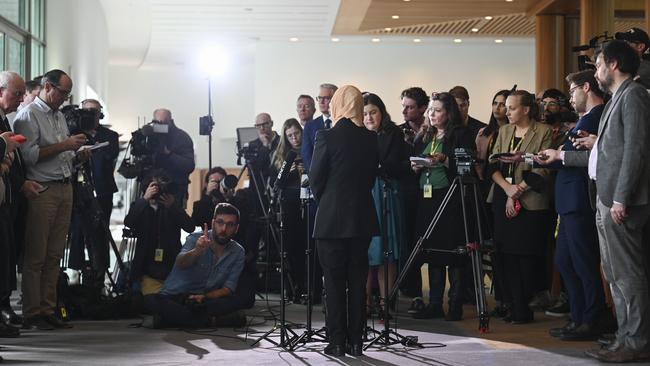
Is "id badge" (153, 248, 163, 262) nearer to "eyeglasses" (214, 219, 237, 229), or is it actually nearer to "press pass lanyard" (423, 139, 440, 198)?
"eyeglasses" (214, 219, 237, 229)

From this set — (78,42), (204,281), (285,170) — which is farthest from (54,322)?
(78,42)

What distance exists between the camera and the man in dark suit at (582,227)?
5555 millimetres

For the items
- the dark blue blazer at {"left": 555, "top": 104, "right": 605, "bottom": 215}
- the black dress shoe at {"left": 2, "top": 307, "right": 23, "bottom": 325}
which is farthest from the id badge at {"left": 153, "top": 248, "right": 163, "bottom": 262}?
the dark blue blazer at {"left": 555, "top": 104, "right": 605, "bottom": 215}

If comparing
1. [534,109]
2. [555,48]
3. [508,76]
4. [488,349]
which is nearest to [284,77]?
[508,76]

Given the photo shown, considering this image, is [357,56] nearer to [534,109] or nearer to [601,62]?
[534,109]

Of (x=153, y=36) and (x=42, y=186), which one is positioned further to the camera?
(x=153, y=36)

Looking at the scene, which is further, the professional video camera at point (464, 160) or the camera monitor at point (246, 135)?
the camera monitor at point (246, 135)

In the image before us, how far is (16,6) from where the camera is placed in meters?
9.73

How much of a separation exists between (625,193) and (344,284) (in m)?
1.48

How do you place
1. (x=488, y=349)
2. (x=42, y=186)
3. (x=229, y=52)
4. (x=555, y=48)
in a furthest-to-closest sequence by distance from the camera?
(x=229, y=52), (x=555, y=48), (x=42, y=186), (x=488, y=349)

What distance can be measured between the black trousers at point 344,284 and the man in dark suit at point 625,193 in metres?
1.22

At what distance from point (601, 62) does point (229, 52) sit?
46.6 feet

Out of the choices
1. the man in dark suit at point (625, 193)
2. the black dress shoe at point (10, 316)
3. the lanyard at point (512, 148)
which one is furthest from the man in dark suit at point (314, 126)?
the man in dark suit at point (625, 193)

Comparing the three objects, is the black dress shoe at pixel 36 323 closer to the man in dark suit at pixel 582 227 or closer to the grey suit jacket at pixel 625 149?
the man in dark suit at pixel 582 227
